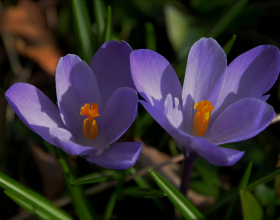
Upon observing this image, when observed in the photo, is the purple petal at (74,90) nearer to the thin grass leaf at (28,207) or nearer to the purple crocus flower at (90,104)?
the purple crocus flower at (90,104)

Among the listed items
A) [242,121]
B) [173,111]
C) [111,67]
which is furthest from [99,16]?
[242,121]

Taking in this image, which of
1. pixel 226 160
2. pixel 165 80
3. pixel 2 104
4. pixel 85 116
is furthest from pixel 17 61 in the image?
pixel 226 160

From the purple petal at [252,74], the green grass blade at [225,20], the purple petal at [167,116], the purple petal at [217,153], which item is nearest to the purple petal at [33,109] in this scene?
the purple petal at [167,116]

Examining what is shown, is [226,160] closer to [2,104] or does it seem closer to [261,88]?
[261,88]

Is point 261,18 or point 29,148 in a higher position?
point 261,18

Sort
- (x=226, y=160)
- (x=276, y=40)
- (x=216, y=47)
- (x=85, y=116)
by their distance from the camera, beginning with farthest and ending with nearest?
(x=276, y=40), (x=85, y=116), (x=216, y=47), (x=226, y=160)

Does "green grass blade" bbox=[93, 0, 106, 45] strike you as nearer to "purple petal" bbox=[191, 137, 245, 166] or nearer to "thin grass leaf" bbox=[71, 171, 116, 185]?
"thin grass leaf" bbox=[71, 171, 116, 185]

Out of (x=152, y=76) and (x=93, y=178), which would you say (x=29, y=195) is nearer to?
(x=93, y=178)
